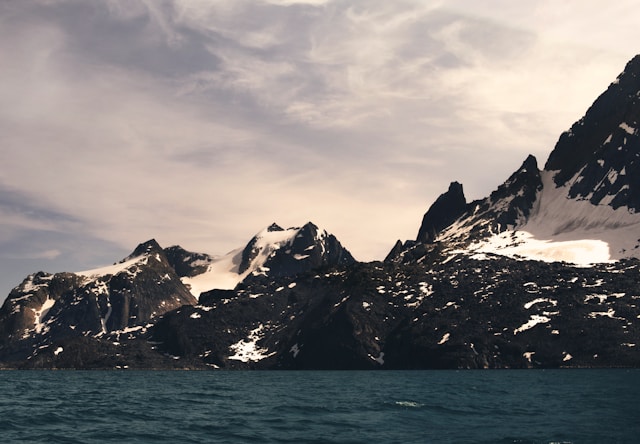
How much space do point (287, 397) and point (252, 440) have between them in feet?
205

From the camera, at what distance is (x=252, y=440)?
2778 inches

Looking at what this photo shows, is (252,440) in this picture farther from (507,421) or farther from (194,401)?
(194,401)

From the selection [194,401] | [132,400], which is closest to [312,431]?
[194,401]

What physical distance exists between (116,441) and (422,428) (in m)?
34.1

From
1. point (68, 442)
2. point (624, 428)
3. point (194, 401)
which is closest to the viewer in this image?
point (68, 442)

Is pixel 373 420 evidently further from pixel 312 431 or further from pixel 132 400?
pixel 132 400

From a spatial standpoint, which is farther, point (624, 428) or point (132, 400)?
point (132, 400)

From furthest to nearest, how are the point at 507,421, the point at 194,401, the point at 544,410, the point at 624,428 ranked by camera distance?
the point at 194,401, the point at 544,410, the point at 507,421, the point at 624,428

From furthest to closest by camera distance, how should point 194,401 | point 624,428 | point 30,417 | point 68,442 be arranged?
point 194,401 < point 30,417 < point 624,428 < point 68,442

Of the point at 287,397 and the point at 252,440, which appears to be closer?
the point at 252,440

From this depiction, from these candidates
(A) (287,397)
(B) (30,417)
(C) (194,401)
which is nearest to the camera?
(B) (30,417)

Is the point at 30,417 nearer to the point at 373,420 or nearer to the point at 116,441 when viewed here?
the point at 116,441

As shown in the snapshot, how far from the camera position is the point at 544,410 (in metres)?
98.4

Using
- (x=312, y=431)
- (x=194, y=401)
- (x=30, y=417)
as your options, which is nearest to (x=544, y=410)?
(x=312, y=431)
